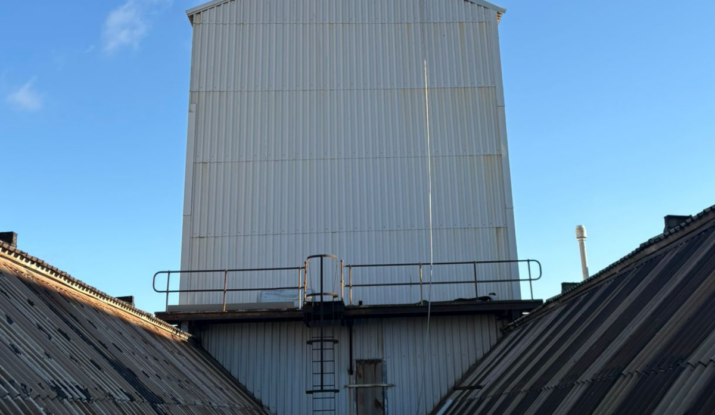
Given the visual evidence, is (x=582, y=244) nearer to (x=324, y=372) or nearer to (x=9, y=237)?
(x=324, y=372)

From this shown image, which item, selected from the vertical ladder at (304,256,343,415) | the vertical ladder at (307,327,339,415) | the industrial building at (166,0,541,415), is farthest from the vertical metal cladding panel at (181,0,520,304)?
the vertical ladder at (307,327,339,415)

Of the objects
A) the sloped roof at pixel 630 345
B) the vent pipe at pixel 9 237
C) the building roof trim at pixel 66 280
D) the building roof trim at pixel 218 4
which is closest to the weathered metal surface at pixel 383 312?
the building roof trim at pixel 66 280

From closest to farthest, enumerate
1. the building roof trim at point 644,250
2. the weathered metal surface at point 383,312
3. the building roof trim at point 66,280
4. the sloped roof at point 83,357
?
the sloped roof at point 83,357
the building roof trim at point 644,250
the building roof trim at point 66,280
the weathered metal surface at point 383,312

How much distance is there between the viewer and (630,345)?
33.4 ft

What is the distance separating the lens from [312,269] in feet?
75.4

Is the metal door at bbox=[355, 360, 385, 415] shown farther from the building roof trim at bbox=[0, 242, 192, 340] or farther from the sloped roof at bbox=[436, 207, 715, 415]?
the building roof trim at bbox=[0, 242, 192, 340]

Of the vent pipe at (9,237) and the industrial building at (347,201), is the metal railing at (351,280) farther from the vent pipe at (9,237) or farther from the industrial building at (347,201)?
the vent pipe at (9,237)

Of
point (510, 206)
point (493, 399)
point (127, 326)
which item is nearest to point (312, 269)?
point (510, 206)

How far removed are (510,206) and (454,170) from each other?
81.6 inches

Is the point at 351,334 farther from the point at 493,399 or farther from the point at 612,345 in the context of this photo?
the point at 612,345

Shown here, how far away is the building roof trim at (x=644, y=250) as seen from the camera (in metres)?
11.0

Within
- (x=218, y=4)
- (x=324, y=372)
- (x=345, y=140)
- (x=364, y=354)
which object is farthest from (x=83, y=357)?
(x=218, y=4)

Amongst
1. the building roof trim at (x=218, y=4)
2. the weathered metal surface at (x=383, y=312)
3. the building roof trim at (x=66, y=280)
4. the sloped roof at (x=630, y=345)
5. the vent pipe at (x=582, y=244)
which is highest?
the building roof trim at (x=218, y=4)

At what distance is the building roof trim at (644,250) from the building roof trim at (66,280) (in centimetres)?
920
